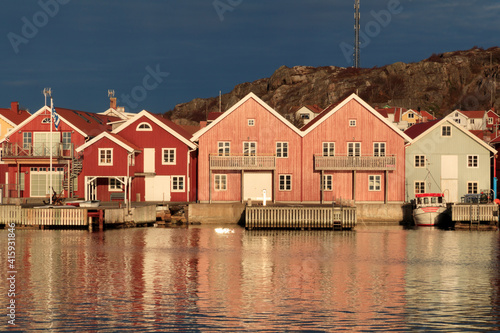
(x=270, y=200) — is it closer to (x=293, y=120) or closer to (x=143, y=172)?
(x=143, y=172)

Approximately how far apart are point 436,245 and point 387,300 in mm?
18833

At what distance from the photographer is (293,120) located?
5084 inches

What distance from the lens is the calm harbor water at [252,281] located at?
2505cm

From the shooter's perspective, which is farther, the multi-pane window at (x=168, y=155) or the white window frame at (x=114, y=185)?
the multi-pane window at (x=168, y=155)

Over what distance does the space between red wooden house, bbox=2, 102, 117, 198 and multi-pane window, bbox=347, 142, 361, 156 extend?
78.5ft

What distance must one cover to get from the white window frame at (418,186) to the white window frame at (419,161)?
1469mm

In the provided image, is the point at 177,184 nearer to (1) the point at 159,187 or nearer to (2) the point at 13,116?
(1) the point at 159,187


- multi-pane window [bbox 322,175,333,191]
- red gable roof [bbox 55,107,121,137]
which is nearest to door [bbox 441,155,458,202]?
multi-pane window [bbox 322,175,333,191]

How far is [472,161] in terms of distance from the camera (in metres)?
62.5

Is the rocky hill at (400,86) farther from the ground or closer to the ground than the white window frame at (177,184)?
farther from the ground

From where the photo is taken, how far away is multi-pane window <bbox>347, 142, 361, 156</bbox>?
60.0 metres

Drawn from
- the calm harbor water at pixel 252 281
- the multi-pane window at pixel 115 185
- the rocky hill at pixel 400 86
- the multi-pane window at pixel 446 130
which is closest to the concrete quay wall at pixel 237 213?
the calm harbor water at pixel 252 281

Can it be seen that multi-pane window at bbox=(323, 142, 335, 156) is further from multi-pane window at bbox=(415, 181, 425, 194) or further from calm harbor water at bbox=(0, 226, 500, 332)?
calm harbor water at bbox=(0, 226, 500, 332)

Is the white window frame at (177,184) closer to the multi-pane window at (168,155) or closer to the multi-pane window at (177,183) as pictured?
the multi-pane window at (177,183)
